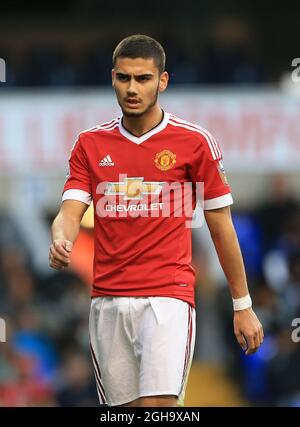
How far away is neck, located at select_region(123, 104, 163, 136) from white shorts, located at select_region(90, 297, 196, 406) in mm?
906

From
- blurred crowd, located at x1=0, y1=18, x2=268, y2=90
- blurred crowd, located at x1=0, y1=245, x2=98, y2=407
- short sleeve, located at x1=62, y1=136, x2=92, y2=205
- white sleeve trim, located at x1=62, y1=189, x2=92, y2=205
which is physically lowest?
blurred crowd, located at x1=0, y1=245, x2=98, y2=407

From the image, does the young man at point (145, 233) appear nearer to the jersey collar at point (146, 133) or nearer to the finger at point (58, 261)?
the jersey collar at point (146, 133)

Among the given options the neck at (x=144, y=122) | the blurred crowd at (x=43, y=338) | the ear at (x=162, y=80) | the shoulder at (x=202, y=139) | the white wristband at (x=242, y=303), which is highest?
the ear at (x=162, y=80)

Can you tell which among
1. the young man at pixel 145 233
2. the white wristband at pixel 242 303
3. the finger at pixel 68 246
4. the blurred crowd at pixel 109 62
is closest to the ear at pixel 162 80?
the young man at pixel 145 233

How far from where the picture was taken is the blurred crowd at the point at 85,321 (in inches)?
551

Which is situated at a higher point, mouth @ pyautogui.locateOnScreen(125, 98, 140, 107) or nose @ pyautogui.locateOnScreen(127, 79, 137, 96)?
nose @ pyautogui.locateOnScreen(127, 79, 137, 96)

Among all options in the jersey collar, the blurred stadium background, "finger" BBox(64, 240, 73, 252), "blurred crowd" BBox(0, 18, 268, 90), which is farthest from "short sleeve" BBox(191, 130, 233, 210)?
"blurred crowd" BBox(0, 18, 268, 90)

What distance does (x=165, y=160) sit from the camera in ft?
21.6

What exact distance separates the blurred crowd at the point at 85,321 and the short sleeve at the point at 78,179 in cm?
723

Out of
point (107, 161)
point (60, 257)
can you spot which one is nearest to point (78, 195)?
point (107, 161)

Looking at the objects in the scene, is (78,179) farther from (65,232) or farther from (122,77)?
(122,77)

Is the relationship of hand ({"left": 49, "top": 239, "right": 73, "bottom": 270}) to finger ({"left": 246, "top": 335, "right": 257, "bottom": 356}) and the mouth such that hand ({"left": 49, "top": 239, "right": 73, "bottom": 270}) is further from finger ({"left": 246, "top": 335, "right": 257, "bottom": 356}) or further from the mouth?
finger ({"left": 246, "top": 335, "right": 257, "bottom": 356})

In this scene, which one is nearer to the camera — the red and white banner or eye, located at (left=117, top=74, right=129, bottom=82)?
eye, located at (left=117, top=74, right=129, bottom=82)

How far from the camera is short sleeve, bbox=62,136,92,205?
6703 millimetres
